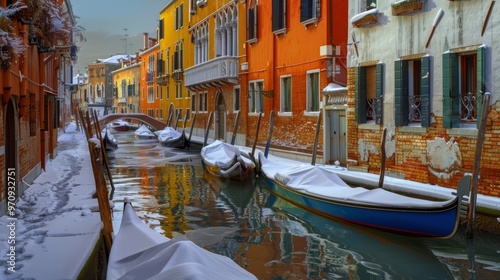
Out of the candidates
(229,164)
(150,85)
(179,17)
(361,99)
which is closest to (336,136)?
(361,99)

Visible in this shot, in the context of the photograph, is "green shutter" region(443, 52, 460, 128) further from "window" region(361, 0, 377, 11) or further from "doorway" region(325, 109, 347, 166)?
"doorway" region(325, 109, 347, 166)

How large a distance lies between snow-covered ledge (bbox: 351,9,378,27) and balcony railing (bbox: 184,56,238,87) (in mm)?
8367

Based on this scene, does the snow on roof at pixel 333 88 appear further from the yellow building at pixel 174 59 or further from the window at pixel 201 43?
the yellow building at pixel 174 59

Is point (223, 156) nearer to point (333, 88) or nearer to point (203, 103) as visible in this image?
point (333, 88)

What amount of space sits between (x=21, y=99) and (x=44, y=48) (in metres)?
2.06

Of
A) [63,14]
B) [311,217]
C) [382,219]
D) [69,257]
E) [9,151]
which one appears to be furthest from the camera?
[63,14]

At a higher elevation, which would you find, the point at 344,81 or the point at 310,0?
the point at 310,0

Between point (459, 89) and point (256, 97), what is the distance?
916 cm

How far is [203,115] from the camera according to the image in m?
23.7

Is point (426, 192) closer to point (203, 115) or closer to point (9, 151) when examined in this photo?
point (9, 151)

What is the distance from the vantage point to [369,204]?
734cm

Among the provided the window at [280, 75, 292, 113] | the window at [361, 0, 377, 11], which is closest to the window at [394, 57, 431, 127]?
the window at [361, 0, 377, 11]

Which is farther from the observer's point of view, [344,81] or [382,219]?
[344,81]

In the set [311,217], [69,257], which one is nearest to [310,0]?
[311,217]
